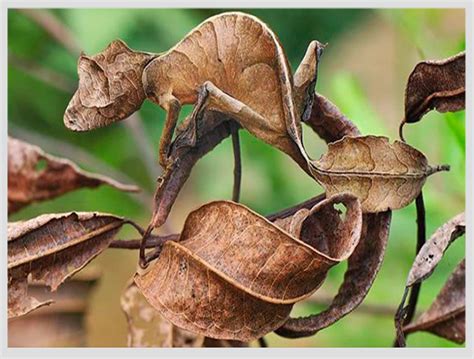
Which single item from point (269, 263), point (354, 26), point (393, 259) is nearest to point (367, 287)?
point (269, 263)

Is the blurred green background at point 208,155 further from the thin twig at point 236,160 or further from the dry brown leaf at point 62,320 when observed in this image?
the thin twig at point 236,160

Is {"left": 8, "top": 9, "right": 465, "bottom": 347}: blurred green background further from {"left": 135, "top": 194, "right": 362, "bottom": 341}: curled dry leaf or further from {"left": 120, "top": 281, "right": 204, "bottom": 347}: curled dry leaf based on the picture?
{"left": 135, "top": 194, "right": 362, "bottom": 341}: curled dry leaf

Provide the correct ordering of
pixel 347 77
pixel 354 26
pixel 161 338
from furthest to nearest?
pixel 354 26, pixel 347 77, pixel 161 338

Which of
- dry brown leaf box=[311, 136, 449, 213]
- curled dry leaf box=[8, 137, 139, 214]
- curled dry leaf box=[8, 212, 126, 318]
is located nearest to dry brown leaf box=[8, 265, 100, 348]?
curled dry leaf box=[8, 137, 139, 214]

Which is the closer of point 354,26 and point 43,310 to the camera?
point 43,310

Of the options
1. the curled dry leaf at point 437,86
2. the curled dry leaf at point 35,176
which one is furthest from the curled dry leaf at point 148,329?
the curled dry leaf at point 437,86

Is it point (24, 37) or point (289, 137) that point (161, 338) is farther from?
point (24, 37)
